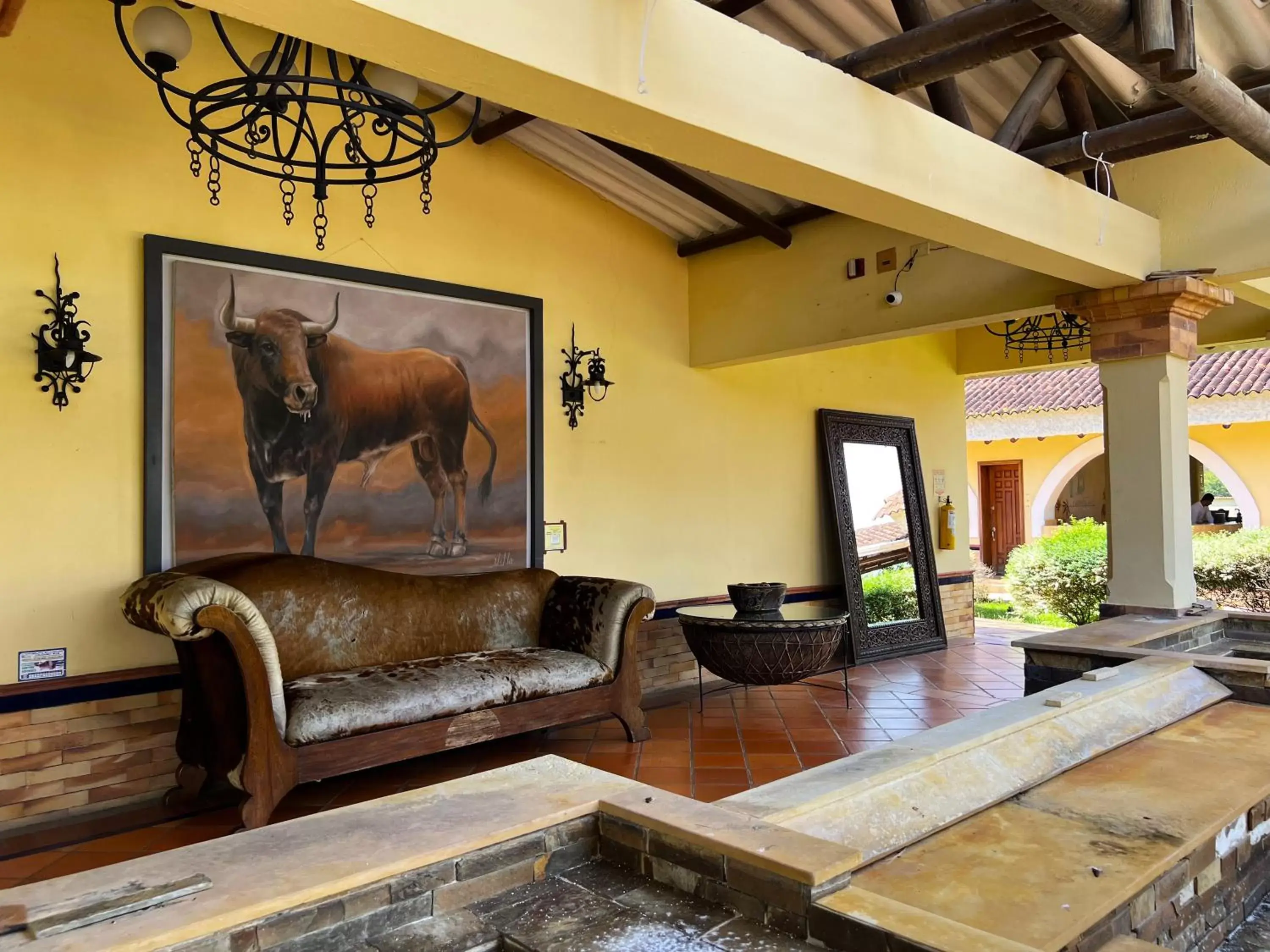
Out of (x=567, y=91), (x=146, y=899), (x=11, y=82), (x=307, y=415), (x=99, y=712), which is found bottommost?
(x=99, y=712)

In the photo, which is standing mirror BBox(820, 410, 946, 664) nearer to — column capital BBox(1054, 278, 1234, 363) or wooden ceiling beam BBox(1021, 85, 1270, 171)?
column capital BBox(1054, 278, 1234, 363)

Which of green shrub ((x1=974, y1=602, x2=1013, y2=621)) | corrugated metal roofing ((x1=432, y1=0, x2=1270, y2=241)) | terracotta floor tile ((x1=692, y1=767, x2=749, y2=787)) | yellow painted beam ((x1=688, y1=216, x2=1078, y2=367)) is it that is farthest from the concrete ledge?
green shrub ((x1=974, y1=602, x2=1013, y2=621))

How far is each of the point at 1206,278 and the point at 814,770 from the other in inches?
143

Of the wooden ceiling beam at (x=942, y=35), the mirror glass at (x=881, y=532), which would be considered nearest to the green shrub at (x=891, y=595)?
the mirror glass at (x=881, y=532)

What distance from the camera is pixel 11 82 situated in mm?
3602

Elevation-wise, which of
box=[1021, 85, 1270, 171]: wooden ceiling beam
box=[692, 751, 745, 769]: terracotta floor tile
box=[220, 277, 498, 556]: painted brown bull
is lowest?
box=[692, 751, 745, 769]: terracotta floor tile

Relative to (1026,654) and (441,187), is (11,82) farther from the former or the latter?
(1026,654)

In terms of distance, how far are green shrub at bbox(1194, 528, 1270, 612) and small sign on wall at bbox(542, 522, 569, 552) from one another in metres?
6.23

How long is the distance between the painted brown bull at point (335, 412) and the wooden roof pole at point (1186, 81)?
3462 mm

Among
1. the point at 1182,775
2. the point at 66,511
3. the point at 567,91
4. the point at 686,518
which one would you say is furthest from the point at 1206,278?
the point at 66,511

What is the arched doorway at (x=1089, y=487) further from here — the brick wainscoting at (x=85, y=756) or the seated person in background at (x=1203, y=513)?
the brick wainscoting at (x=85, y=756)

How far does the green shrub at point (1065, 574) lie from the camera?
8836mm

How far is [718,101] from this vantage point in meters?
2.56

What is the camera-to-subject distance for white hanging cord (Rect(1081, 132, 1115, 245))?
13.1ft
